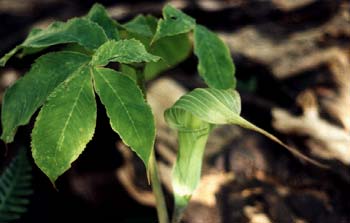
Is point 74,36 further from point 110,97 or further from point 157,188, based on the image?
point 157,188

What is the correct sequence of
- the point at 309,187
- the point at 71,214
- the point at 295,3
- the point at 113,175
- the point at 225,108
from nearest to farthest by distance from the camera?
the point at 225,108 → the point at 309,187 → the point at 71,214 → the point at 113,175 → the point at 295,3

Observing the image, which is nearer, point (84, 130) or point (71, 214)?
point (84, 130)

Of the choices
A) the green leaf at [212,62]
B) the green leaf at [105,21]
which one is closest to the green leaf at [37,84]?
the green leaf at [105,21]

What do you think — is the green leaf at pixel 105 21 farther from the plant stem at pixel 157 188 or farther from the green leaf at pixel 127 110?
the plant stem at pixel 157 188

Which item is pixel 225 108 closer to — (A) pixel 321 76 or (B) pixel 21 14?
(A) pixel 321 76

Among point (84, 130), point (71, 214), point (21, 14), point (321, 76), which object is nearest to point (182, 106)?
point (84, 130)

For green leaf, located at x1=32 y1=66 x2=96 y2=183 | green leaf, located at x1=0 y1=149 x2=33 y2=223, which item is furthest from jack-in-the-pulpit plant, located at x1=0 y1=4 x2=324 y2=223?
green leaf, located at x1=0 y1=149 x2=33 y2=223

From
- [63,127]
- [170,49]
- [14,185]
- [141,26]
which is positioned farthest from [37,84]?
[14,185]
